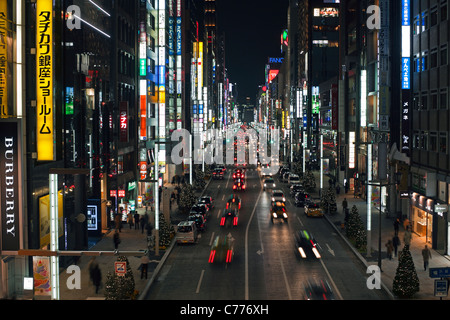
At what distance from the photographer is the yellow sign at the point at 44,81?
26.2 meters

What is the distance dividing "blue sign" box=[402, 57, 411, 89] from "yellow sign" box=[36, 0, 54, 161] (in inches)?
1119

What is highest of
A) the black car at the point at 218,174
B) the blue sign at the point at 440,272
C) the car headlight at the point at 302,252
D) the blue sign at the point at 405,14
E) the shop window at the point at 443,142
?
the blue sign at the point at 405,14

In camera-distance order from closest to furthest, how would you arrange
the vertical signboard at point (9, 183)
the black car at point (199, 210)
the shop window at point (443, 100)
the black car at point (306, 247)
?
the vertical signboard at point (9, 183) → the black car at point (306, 247) → the shop window at point (443, 100) → the black car at point (199, 210)

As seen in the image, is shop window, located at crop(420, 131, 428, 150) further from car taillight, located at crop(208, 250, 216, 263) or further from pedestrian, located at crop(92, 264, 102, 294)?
pedestrian, located at crop(92, 264, 102, 294)

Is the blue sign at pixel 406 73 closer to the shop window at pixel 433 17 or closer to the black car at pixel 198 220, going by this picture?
the shop window at pixel 433 17

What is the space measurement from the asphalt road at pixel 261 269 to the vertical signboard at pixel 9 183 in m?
6.98

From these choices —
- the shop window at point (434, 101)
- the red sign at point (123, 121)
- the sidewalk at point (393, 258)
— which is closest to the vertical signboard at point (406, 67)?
the shop window at point (434, 101)

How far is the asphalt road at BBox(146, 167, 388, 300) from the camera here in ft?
95.3

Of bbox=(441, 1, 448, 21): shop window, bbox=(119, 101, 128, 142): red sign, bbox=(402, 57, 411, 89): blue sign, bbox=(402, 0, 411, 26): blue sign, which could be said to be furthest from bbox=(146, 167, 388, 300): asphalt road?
bbox=(402, 0, 411, 26): blue sign

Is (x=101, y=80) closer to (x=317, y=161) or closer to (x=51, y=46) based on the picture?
(x=51, y=46)

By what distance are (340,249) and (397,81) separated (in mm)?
19036

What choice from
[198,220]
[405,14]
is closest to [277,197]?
[198,220]

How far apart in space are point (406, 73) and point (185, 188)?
2325 centimetres

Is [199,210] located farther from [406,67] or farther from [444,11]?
[444,11]
